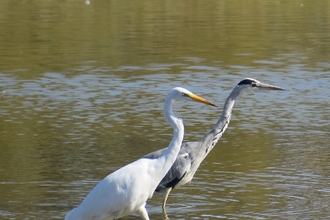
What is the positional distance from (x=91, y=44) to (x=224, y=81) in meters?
5.85

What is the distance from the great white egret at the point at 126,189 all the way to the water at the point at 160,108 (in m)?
0.98

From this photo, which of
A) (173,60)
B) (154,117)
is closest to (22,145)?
(154,117)

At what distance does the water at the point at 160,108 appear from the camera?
336 inches

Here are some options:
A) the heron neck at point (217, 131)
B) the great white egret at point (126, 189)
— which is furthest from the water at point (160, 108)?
the great white egret at point (126, 189)

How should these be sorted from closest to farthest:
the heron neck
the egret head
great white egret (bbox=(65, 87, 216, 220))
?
great white egret (bbox=(65, 87, 216, 220)), the egret head, the heron neck

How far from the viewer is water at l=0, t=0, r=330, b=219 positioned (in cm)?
853

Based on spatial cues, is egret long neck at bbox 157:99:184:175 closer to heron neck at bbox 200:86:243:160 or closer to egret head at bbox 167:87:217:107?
egret head at bbox 167:87:217:107

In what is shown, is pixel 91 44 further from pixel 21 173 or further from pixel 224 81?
pixel 21 173

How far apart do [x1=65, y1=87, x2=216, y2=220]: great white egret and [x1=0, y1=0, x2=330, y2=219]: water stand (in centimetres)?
98

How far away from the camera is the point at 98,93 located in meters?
14.2

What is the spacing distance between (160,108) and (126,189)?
6.06 metres

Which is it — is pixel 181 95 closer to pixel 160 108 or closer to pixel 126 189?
pixel 126 189

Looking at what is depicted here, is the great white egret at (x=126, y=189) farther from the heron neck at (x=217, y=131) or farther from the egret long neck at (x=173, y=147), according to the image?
the heron neck at (x=217, y=131)

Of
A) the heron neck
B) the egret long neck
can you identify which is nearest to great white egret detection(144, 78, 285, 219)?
the heron neck
